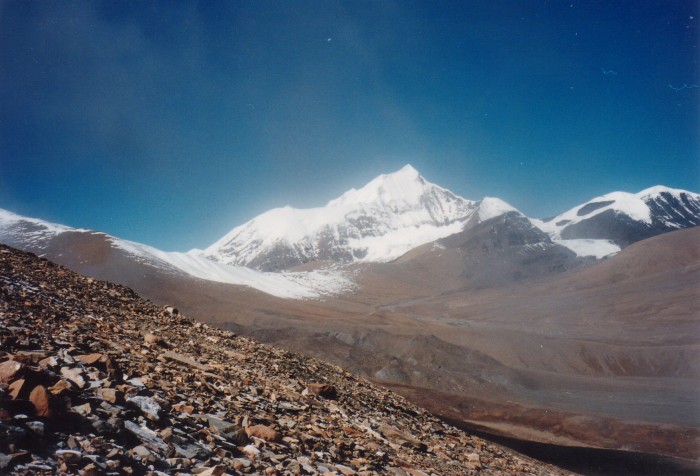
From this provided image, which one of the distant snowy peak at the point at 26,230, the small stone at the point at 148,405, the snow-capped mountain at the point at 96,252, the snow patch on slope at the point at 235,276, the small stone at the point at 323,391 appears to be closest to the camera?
the small stone at the point at 148,405

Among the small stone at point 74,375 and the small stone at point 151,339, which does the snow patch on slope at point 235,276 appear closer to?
the small stone at point 151,339

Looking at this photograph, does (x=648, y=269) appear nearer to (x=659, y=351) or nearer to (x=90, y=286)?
(x=659, y=351)

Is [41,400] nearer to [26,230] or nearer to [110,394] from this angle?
[110,394]

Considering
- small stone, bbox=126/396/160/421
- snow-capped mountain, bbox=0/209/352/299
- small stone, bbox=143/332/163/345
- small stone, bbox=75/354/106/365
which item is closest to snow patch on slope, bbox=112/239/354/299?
snow-capped mountain, bbox=0/209/352/299

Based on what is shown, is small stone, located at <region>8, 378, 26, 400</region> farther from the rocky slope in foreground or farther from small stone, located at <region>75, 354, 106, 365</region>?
small stone, located at <region>75, 354, 106, 365</region>

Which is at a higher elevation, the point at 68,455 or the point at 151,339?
the point at 151,339

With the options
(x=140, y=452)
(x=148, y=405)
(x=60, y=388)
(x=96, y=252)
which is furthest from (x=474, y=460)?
(x=96, y=252)

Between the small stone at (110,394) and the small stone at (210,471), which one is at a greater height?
the small stone at (110,394)

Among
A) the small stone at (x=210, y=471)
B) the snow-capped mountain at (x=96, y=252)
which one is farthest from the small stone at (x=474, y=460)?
the snow-capped mountain at (x=96, y=252)

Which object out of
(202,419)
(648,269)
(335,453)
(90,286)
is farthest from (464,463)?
(648,269)
